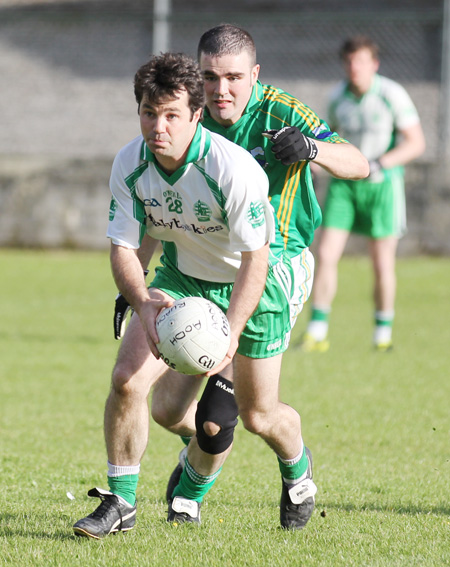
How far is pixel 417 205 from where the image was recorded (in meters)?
16.8

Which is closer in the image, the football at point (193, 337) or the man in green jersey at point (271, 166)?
the football at point (193, 337)

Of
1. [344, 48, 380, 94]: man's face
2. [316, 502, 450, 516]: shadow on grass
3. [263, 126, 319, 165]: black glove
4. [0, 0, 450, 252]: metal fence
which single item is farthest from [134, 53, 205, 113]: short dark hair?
[0, 0, 450, 252]: metal fence

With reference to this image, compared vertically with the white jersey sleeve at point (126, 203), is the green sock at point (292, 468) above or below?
below

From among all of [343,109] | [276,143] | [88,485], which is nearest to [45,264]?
[343,109]

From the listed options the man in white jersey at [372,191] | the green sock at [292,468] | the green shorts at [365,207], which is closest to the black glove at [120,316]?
the green sock at [292,468]

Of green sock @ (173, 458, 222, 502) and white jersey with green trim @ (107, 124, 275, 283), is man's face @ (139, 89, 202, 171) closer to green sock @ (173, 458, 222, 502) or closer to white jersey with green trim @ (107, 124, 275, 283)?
white jersey with green trim @ (107, 124, 275, 283)

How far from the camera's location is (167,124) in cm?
384

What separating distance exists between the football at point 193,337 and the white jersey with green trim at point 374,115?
651 cm

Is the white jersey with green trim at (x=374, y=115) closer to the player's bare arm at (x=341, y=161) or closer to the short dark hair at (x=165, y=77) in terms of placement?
the player's bare arm at (x=341, y=161)

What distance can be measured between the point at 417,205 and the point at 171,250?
42.5ft

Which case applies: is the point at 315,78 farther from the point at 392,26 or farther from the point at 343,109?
the point at 343,109

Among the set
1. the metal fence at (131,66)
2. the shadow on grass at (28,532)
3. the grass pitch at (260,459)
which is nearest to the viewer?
the grass pitch at (260,459)

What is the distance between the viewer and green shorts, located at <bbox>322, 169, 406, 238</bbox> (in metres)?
9.88

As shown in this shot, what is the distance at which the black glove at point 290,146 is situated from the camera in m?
4.23
